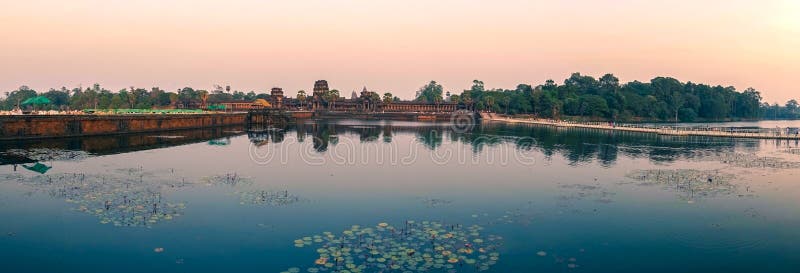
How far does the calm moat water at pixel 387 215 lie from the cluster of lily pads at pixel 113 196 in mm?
140

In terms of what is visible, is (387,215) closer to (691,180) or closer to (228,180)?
(228,180)

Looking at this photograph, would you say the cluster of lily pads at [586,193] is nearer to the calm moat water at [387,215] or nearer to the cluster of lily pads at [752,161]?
the calm moat water at [387,215]

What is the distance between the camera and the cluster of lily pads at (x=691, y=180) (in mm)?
32541

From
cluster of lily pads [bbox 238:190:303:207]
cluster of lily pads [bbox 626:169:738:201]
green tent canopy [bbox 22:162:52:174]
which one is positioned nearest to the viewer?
cluster of lily pads [bbox 238:190:303:207]

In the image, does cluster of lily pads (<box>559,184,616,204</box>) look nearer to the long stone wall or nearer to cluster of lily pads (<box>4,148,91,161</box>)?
cluster of lily pads (<box>4,148,91,161</box>)

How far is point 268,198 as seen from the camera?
28.4 m

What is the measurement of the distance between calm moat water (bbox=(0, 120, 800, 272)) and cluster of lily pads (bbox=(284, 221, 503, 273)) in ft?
0.29

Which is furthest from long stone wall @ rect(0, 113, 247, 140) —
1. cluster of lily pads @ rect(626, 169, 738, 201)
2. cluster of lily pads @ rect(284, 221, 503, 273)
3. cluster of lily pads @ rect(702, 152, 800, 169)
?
cluster of lily pads @ rect(702, 152, 800, 169)

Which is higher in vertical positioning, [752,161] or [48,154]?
[48,154]

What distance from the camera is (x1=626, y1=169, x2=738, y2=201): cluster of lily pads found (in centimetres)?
3254

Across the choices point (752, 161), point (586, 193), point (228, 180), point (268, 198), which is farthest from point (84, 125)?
point (752, 161)

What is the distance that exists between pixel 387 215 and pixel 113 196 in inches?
613

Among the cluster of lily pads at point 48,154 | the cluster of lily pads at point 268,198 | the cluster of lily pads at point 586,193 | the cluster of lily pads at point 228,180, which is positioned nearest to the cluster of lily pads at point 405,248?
the cluster of lily pads at point 268,198

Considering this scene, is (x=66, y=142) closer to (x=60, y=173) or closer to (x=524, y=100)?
(x=60, y=173)
